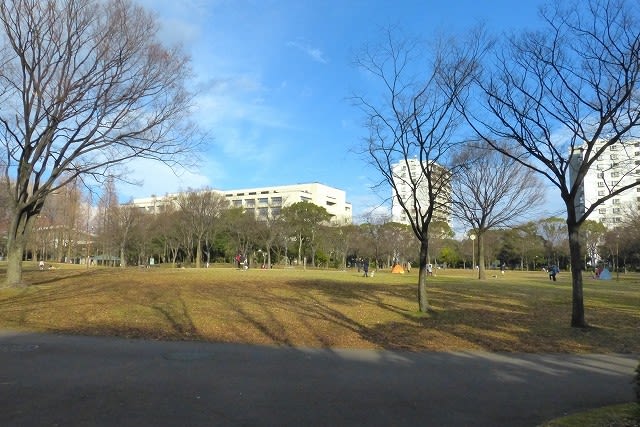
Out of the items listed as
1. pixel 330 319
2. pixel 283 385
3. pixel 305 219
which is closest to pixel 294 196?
pixel 305 219

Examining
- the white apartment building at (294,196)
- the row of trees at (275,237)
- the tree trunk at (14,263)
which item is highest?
the white apartment building at (294,196)

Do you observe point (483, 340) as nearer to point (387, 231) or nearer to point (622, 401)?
point (622, 401)

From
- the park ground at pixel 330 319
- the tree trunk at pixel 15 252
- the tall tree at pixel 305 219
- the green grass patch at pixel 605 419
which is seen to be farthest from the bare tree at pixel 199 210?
the green grass patch at pixel 605 419

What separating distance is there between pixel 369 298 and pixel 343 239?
2269 inches

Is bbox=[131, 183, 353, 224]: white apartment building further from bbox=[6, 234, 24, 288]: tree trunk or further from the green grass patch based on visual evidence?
the green grass patch

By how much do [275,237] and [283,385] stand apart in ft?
221

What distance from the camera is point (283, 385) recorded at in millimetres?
6656

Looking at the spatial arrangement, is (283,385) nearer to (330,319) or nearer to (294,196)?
(330,319)

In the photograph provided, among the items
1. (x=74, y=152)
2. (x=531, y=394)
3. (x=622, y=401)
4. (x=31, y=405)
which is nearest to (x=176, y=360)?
(x=31, y=405)

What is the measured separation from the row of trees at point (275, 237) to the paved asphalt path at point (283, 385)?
166 feet

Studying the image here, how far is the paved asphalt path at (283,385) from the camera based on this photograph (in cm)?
531

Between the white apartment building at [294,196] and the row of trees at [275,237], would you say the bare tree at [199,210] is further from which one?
the white apartment building at [294,196]

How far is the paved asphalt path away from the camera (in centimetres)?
531

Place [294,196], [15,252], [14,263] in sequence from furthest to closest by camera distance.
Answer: [294,196]
[15,252]
[14,263]
